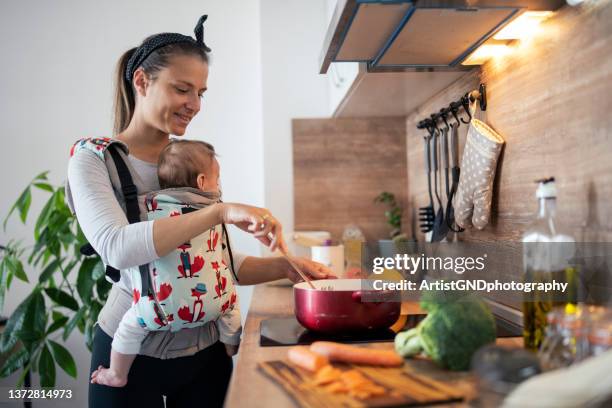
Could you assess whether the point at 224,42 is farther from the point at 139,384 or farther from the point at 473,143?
the point at 139,384

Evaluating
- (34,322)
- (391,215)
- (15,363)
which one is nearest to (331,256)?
(391,215)

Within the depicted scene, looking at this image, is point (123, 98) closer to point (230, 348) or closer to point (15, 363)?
point (230, 348)

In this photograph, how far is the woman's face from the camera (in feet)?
4.05

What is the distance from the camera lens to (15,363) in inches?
86.9

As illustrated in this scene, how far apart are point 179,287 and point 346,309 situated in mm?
342

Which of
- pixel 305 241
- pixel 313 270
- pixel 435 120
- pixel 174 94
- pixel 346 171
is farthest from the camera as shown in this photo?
pixel 346 171

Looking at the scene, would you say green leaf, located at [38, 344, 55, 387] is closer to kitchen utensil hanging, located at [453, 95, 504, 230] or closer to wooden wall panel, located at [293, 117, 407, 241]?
wooden wall panel, located at [293, 117, 407, 241]

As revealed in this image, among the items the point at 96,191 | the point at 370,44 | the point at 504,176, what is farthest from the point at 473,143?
the point at 96,191

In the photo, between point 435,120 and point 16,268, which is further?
point 16,268

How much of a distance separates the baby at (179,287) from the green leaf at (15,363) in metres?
1.25

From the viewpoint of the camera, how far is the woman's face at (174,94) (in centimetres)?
123

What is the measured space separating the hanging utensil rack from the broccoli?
816mm

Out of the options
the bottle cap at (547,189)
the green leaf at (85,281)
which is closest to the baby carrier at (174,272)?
the bottle cap at (547,189)

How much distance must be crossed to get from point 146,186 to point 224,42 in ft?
5.13
